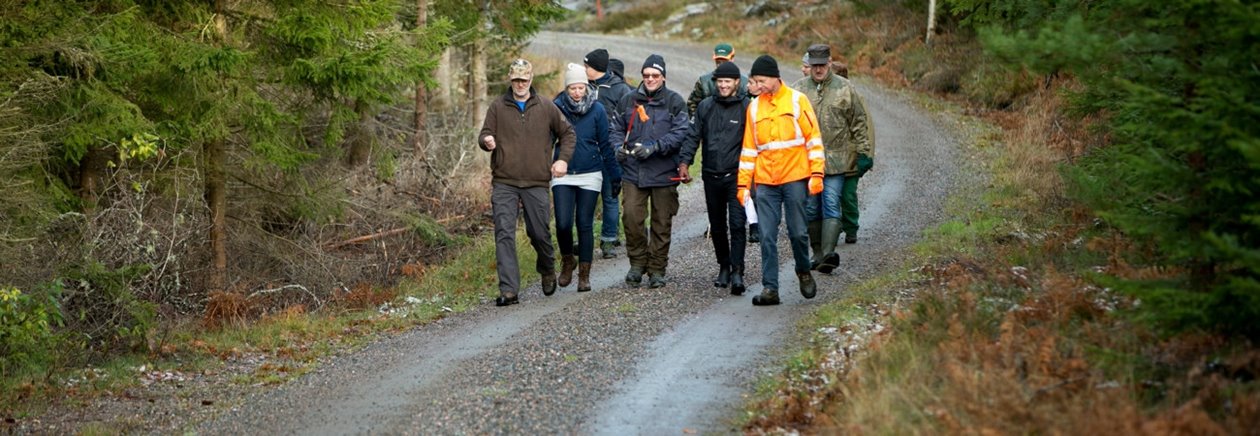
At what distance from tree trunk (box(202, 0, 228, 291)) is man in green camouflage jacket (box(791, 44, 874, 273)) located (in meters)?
6.08

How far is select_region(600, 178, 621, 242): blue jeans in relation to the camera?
535 inches

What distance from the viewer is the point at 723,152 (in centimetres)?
1090

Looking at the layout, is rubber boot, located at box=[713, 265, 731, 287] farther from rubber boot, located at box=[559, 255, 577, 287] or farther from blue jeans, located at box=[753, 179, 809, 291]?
rubber boot, located at box=[559, 255, 577, 287]

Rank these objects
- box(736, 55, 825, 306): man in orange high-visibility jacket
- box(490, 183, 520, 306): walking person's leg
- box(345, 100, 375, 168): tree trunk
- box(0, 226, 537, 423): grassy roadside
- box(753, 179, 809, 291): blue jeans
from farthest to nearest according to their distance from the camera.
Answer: box(345, 100, 375, 168): tree trunk, box(490, 183, 520, 306): walking person's leg, box(753, 179, 809, 291): blue jeans, box(736, 55, 825, 306): man in orange high-visibility jacket, box(0, 226, 537, 423): grassy roadside

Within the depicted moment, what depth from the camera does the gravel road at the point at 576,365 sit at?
25.5 ft

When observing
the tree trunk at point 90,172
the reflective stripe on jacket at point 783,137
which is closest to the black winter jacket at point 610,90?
the reflective stripe on jacket at point 783,137

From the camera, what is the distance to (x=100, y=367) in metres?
10.3

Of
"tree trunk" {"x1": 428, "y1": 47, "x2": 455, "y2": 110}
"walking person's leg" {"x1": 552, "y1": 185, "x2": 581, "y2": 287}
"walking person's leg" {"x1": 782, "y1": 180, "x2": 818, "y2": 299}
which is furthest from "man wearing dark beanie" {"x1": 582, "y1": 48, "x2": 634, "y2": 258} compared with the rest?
"tree trunk" {"x1": 428, "y1": 47, "x2": 455, "y2": 110}

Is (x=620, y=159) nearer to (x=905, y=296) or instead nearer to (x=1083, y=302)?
(x=905, y=296)

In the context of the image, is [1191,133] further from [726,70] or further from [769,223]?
[726,70]

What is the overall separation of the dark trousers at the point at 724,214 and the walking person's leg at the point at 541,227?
1.47 m

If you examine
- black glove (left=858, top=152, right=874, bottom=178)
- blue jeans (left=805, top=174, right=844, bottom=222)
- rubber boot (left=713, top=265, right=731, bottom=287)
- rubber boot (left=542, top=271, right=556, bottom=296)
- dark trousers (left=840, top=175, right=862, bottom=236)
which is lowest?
rubber boot (left=542, top=271, right=556, bottom=296)

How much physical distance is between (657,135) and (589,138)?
720mm

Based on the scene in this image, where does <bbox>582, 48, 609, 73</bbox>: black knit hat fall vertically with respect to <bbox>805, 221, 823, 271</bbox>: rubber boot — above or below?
above
